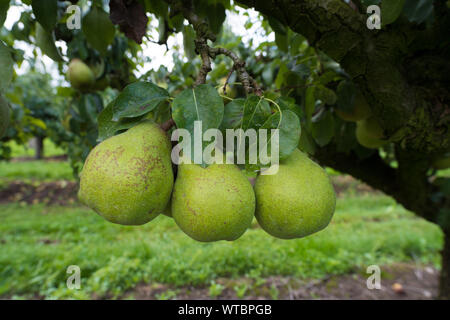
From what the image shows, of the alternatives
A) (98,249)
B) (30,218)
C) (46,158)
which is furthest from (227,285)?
(46,158)

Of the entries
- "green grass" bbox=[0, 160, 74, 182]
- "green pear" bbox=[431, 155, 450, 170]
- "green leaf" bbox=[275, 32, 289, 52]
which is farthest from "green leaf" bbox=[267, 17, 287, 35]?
"green grass" bbox=[0, 160, 74, 182]

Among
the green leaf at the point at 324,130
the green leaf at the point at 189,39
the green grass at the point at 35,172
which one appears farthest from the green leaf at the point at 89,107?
the green grass at the point at 35,172

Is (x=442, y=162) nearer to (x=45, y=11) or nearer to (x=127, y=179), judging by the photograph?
(x=127, y=179)

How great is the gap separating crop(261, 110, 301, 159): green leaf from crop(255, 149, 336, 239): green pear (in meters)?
0.09

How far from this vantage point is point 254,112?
799 millimetres

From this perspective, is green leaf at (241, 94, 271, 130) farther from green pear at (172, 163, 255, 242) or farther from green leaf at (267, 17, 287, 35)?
green leaf at (267, 17, 287, 35)

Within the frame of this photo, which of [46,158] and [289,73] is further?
[46,158]

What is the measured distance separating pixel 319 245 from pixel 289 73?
9.26 ft

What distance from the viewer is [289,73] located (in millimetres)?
1484

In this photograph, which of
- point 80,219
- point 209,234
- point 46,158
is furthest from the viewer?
point 46,158

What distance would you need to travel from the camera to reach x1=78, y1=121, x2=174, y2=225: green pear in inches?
29.3

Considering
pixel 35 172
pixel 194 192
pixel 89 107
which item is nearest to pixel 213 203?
pixel 194 192

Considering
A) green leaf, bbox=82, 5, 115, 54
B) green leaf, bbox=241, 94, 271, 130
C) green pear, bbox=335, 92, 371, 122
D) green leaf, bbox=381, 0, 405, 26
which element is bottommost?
green leaf, bbox=241, 94, 271, 130
